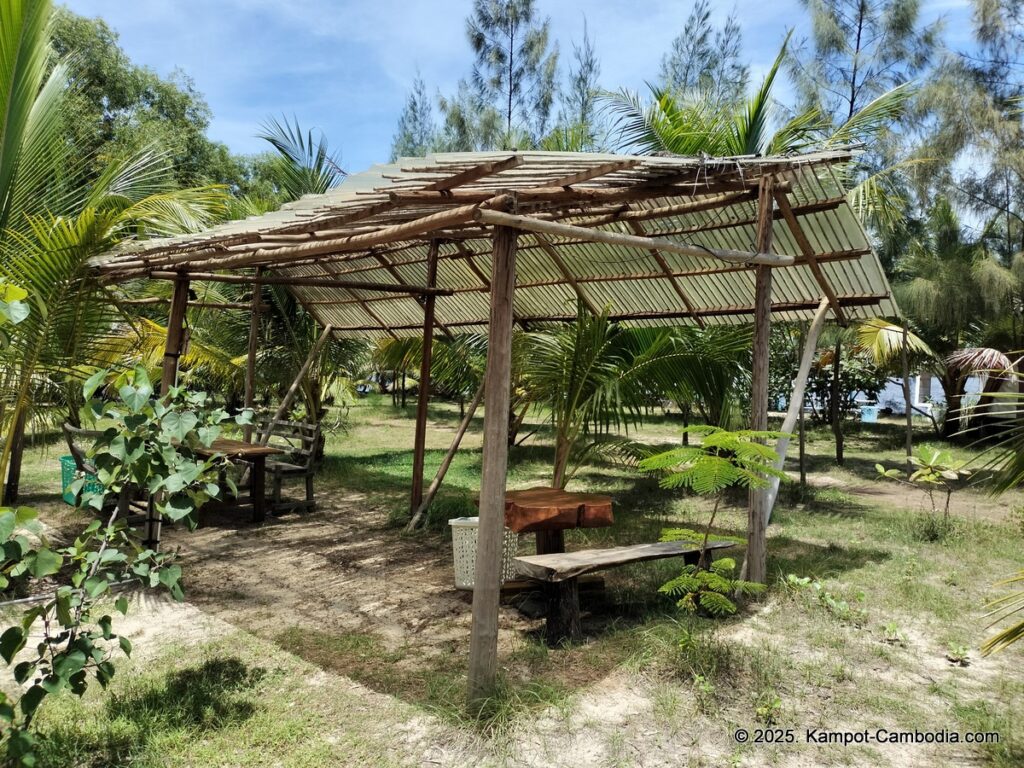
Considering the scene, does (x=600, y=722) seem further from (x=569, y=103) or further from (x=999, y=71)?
(x=569, y=103)

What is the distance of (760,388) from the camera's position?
5020 mm

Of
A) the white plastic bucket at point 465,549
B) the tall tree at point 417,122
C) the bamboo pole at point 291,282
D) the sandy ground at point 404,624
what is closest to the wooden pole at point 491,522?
the sandy ground at point 404,624

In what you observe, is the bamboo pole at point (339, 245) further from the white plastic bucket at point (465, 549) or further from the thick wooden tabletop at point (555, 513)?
the white plastic bucket at point (465, 549)

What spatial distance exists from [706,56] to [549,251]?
15438mm

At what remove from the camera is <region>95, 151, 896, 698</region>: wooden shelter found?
142 inches

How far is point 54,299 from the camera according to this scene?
427cm

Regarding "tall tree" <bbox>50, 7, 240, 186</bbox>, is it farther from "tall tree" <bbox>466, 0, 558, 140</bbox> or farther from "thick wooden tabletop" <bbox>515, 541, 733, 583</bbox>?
"thick wooden tabletop" <bbox>515, 541, 733, 583</bbox>

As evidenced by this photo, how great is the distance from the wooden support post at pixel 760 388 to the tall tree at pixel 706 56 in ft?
53.3

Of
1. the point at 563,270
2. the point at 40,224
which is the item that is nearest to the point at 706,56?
the point at 563,270

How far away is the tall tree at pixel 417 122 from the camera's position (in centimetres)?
2350

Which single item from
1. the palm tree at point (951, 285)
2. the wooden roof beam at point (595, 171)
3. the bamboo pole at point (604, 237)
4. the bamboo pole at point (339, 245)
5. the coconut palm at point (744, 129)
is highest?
the coconut palm at point (744, 129)

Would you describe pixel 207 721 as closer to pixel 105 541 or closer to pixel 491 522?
pixel 105 541

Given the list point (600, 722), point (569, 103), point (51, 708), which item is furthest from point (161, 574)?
point (569, 103)

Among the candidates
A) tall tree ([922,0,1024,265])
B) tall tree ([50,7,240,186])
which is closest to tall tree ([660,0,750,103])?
tall tree ([922,0,1024,265])
